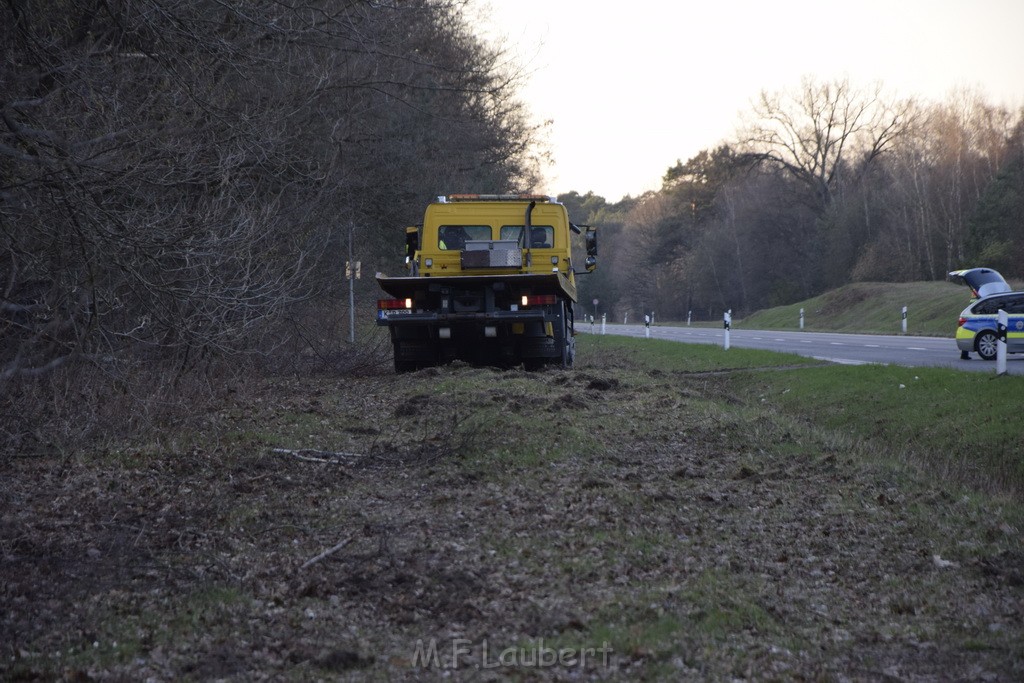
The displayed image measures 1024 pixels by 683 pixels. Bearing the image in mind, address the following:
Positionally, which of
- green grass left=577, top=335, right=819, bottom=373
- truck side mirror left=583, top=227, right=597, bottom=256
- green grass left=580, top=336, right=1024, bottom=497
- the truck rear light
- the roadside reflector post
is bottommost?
green grass left=580, top=336, right=1024, bottom=497

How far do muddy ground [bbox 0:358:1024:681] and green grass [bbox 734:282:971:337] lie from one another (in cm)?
2873

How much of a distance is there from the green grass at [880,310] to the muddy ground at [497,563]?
28.7 m

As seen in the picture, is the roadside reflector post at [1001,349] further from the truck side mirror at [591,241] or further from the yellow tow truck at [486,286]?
the truck side mirror at [591,241]

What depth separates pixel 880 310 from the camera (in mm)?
49062

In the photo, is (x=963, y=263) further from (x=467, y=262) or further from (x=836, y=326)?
(x=467, y=262)

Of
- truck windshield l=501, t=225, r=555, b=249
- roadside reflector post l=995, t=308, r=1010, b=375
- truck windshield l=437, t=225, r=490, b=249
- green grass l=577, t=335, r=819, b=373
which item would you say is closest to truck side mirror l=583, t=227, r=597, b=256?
truck windshield l=501, t=225, r=555, b=249

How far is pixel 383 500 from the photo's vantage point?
7.36m

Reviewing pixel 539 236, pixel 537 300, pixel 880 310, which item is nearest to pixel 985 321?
pixel 539 236

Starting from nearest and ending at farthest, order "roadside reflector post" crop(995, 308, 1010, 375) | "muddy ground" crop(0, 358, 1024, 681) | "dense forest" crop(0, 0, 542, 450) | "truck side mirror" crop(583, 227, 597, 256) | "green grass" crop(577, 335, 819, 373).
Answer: "muddy ground" crop(0, 358, 1024, 681), "dense forest" crop(0, 0, 542, 450), "roadside reflector post" crop(995, 308, 1010, 375), "truck side mirror" crop(583, 227, 597, 256), "green grass" crop(577, 335, 819, 373)

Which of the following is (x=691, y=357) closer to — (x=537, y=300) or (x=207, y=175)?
(x=537, y=300)

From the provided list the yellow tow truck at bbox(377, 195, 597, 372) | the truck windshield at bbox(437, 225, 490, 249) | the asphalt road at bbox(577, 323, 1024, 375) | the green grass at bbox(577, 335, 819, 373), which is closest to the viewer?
the yellow tow truck at bbox(377, 195, 597, 372)

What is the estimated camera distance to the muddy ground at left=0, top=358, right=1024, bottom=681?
4.36m

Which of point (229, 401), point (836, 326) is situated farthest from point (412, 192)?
point (836, 326)

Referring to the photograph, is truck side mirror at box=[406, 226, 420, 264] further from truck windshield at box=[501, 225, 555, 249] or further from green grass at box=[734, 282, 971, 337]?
green grass at box=[734, 282, 971, 337]
